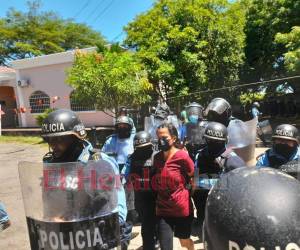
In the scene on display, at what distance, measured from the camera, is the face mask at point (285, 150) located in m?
4.44

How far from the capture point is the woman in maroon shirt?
411cm

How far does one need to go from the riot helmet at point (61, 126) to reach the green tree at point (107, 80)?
10515mm

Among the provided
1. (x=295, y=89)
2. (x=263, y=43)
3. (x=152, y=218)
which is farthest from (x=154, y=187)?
(x=263, y=43)

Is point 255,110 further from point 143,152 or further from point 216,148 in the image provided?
point 216,148

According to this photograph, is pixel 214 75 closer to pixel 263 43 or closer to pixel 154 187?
pixel 263 43

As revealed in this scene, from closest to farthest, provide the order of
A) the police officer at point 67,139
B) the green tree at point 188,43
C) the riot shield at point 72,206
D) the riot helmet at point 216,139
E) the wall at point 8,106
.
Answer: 1. the riot shield at point 72,206
2. the police officer at point 67,139
3. the riot helmet at point 216,139
4. the green tree at point 188,43
5. the wall at point 8,106

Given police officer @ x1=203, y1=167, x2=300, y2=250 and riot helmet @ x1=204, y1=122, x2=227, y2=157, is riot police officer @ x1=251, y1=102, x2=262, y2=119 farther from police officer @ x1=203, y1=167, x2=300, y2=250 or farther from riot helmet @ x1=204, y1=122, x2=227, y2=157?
police officer @ x1=203, y1=167, x2=300, y2=250

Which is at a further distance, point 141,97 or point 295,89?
point 141,97

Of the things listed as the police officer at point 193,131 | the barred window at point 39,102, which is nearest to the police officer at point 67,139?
the police officer at point 193,131

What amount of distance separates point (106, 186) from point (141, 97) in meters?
12.4

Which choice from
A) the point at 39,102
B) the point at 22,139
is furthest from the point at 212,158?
the point at 39,102

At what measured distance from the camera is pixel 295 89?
424 inches

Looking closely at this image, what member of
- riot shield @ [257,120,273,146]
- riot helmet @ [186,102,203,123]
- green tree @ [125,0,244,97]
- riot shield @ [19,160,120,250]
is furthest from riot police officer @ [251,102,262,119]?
riot shield @ [19,160,120,250]

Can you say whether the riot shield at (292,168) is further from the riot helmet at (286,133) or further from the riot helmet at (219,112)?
the riot helmet at (219,112)
